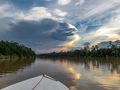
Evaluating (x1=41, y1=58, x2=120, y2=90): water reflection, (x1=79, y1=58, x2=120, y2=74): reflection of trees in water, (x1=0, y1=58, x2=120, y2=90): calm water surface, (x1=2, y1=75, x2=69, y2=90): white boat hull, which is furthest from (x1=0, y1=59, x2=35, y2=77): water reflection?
(x1=2, y1=75, x2=69, y2=90): white boat hull

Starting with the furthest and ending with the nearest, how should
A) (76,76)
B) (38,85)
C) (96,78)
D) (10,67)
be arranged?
(10,67) < (76,76) < (96,78) < (38,85)

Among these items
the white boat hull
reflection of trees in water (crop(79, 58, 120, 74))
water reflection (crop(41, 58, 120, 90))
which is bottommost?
water reflection (crop(41, 58, 120, 90))

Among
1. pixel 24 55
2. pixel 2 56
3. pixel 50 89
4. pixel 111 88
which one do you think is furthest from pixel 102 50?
pixel 50 89

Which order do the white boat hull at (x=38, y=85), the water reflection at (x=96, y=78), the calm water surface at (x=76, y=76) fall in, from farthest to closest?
the calm water surface at (x=76, y=76), the water reflection at (x=96, y=78), the white boat hull at (x=38, y=85)

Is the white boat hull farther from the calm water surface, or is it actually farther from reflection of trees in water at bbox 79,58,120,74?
reflection of trees in water at bbox 79,58,120,74

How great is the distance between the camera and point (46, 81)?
442 inches

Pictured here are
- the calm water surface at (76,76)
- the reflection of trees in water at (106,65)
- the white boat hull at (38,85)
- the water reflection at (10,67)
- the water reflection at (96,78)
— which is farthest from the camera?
the reflection of trees in water at (106,65)

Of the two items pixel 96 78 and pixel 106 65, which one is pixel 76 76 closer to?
pixel 96 78

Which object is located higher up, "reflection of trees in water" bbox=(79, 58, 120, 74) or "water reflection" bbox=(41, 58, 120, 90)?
"reflection of trees in water" bbox=(79, 58, 120, 74)

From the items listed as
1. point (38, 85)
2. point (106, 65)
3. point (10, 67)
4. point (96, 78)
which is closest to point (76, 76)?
point (96, 78)

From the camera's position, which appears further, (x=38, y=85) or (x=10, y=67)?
(x=10, y=67)

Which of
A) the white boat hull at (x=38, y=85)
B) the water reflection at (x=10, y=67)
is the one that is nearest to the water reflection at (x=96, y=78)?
the water reflection at (x=10, y=67)

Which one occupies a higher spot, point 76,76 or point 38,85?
point 38,85

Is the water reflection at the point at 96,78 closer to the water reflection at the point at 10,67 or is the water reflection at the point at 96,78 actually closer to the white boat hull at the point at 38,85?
the water reflection at the point at 10,67
